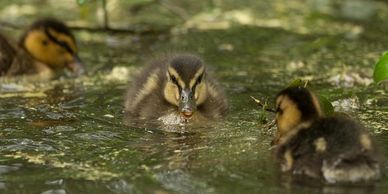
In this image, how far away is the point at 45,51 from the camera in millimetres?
7980

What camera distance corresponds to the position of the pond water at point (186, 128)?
4.27m

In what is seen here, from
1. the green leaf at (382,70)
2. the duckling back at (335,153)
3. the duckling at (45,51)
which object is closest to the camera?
the duckling back at (335,153)

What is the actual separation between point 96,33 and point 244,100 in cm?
281

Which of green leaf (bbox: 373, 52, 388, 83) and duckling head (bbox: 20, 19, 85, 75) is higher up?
green leaf (bbox: 373, 52, 388, 83)

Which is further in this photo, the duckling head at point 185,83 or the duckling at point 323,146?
the duckling head at point 185,83

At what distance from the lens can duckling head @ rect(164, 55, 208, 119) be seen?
18.1ft

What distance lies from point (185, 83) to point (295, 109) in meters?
1.19

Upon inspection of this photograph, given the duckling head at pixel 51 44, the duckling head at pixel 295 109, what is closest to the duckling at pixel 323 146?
the duckling head at pixel 295 109

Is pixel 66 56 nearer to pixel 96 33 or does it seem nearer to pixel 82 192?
pixel 96 33

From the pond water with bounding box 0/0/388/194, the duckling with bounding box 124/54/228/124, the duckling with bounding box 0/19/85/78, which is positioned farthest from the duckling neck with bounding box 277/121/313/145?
the duckling with bounding box 0/19/85/78

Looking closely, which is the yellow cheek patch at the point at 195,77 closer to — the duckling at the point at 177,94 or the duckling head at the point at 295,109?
the duckling at the point at 177,94

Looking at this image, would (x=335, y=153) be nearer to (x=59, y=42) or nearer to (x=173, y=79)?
(x=173, y=79)

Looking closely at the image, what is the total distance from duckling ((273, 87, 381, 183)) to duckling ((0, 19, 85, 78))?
10.9 ft

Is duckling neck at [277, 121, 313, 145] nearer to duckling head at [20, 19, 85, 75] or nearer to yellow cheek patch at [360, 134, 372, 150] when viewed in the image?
yellow cheek patch at [360, 134, 372, 150]
